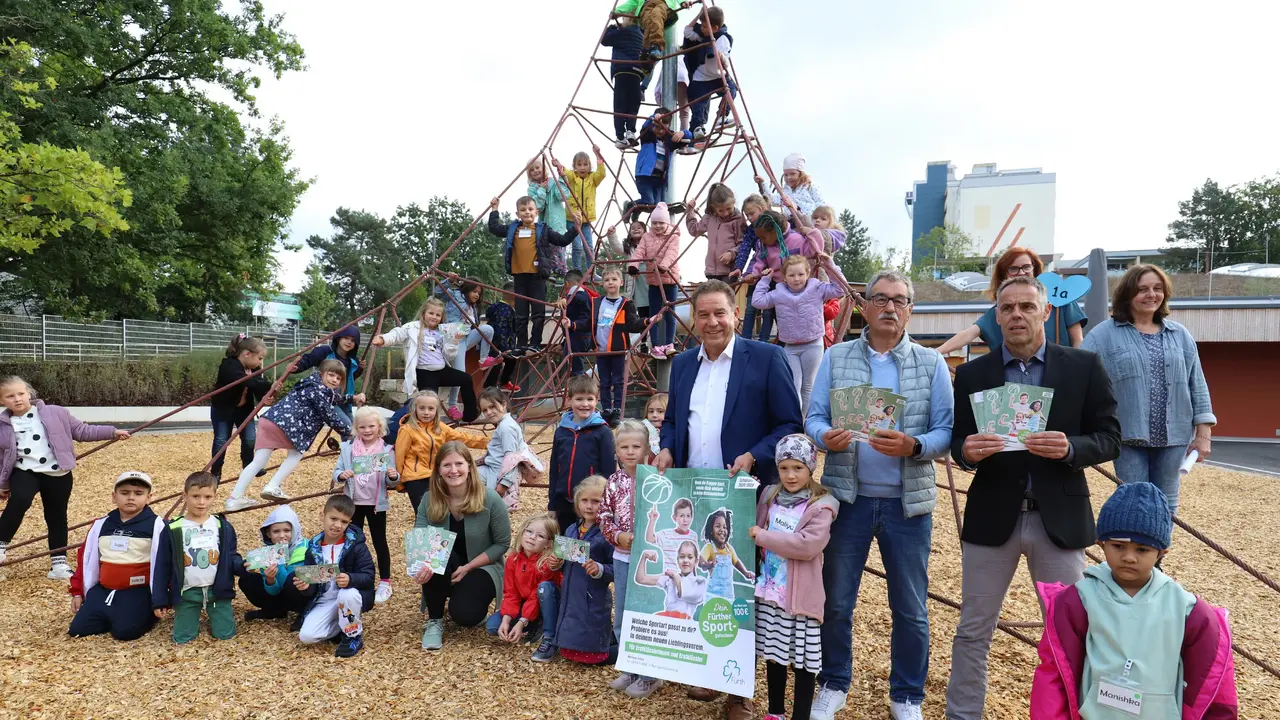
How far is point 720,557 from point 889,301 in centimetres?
120

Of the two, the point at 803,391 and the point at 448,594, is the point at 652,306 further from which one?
the point at 448,594

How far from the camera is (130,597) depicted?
408 centimetres

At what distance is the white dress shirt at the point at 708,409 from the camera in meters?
3.07

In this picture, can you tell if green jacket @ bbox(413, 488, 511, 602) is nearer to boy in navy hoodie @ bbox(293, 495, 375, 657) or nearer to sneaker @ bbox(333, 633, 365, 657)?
boy in navy hoodie @ bbox(293, 495, 375, 657)

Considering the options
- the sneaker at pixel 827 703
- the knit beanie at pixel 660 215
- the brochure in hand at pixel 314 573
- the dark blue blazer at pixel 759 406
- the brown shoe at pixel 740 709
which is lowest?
the brown shoe at pixel 740 709

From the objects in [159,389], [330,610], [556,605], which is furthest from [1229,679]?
[159,389]

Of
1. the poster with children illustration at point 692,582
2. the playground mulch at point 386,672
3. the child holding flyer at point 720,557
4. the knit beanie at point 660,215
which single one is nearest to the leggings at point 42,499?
the playground mulch at point 386,672

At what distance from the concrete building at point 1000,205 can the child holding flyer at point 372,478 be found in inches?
2351

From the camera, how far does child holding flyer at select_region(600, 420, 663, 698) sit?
11.0 feet

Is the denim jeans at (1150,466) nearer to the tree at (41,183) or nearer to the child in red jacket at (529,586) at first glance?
the child in red jacket at (529,586)

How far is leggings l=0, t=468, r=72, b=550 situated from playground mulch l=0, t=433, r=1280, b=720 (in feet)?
1.06

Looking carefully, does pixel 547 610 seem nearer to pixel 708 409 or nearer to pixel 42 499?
pixel 708 409

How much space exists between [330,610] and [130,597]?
3.70 feet

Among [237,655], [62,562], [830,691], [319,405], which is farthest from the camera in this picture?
[319,405]
